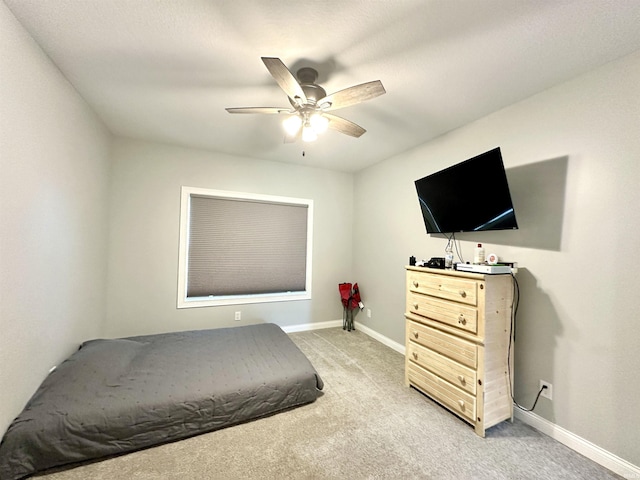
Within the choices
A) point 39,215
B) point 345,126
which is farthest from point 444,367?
point 39,215

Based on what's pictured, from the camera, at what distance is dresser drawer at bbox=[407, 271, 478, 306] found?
1906 millimetres

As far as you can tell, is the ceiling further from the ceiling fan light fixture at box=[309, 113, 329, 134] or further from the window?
the window

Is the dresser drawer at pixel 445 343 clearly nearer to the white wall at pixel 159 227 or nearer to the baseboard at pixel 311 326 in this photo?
the baseboard at pixel 311 326

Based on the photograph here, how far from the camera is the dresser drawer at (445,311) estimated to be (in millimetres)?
1900

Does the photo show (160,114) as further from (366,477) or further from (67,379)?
(366,477)

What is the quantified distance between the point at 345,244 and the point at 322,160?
1463 mm

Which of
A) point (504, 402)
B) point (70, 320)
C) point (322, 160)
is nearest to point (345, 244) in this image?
point (322, 160)

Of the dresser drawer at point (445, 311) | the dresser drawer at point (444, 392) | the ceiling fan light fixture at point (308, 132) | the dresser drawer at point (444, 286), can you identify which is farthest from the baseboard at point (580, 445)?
the ceiling fan light fixture at point (308, 132)

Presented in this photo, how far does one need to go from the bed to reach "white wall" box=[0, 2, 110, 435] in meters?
0.17

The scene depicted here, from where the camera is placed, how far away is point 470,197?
2.16m

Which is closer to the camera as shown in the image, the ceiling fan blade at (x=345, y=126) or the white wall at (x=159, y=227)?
the ceiling fan blade at (x=345, y=126)

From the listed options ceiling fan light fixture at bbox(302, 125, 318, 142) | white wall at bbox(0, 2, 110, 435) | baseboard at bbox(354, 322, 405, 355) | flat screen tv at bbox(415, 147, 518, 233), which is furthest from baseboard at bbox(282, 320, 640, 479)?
white wall at bbox(0, 2, 110, 435)

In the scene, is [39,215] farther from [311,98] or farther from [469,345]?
[469,345]

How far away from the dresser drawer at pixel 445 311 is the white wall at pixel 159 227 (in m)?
2.02
